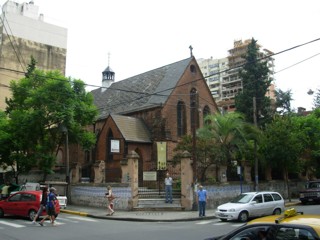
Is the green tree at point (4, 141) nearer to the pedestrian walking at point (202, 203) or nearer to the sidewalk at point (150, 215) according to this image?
the sidewalk at point (150, 215)

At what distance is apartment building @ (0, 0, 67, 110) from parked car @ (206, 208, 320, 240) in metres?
46.8

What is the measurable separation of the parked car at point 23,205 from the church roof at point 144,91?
17.8m

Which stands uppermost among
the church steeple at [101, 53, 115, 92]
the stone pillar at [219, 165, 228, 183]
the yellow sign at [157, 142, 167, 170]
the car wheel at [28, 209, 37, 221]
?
the church steeple at [101, 53, 115, 92]

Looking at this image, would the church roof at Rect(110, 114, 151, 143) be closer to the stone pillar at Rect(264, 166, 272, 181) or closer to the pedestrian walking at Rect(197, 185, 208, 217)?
the stone pillar at Rect(264, 166, 272, 181)

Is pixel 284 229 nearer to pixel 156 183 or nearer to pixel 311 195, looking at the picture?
pixel 156 183

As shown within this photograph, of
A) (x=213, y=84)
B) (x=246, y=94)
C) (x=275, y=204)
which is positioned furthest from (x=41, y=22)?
(x=213, y=84)

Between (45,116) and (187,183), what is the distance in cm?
1125

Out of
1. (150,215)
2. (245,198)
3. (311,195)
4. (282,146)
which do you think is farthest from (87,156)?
(245,198)

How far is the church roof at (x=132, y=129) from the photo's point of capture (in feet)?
109

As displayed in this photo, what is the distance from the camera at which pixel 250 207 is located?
59.4 feet

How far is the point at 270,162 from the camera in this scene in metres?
29.4

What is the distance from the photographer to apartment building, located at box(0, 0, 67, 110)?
49.8 metres

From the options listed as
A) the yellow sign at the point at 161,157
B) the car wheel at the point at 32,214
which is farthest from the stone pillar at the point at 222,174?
the car wheel at the point at 32,214

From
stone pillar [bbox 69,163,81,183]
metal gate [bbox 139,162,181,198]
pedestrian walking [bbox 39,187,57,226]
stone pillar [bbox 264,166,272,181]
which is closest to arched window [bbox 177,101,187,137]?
metal gate [bbox 139,162,181,198]
